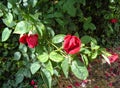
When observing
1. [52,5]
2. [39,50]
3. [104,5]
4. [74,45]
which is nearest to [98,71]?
[104,5]

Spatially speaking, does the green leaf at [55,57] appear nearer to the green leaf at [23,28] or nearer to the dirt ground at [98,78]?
the green leaf at [23,28]

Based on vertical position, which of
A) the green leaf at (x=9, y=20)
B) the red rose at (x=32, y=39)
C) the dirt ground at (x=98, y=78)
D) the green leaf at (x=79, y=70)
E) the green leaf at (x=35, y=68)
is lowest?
the dirt ground at (x=98, y=78)

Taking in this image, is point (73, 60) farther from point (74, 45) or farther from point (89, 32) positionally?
point (89, 32)

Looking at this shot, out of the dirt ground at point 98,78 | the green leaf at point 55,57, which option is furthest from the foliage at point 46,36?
the dirt ground at point 98,78

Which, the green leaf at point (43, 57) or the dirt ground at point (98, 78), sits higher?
the green leaf at point (43, 57)

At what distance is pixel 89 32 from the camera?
392 centimetres

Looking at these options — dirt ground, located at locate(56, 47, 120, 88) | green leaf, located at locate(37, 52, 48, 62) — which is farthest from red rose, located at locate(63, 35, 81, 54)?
dirt ground, located at locate(56, 47, 120, 88)

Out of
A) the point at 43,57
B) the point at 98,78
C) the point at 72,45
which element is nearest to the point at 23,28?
the point at 43,57

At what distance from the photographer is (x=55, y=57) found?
1.70 m

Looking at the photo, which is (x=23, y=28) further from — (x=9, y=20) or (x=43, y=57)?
(x=9, y=20)

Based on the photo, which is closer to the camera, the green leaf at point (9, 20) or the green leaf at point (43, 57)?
the green leaf at point (43, 57)

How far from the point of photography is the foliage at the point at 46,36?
1.72 metres

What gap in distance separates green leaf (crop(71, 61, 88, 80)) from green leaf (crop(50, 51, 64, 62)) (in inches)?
3.0

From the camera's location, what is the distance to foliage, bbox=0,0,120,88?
5.63ft
